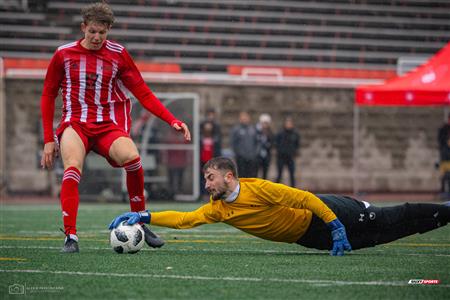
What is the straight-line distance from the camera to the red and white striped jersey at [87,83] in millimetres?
8359

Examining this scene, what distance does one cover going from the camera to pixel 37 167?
2220 cm

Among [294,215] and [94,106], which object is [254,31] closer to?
[94,106]

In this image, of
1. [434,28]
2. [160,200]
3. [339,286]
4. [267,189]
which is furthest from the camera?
[434,28]

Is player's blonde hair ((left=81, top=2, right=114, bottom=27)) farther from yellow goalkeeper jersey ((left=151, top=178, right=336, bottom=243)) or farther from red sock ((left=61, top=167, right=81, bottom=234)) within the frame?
yellow goalkeeper jersey ((left=151, top=178, right=336, bottom=243))

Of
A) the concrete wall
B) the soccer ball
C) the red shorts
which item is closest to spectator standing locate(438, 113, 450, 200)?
the concrete wall

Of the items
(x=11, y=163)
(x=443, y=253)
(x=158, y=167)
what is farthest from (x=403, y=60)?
(x=443, y=253)

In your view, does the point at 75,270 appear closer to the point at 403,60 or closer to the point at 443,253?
the point at 443,253

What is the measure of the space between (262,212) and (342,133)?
1707cm

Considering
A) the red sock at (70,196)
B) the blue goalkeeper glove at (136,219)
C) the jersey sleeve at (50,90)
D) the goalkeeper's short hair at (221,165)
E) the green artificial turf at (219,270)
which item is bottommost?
the green artificial turf at (219,270)

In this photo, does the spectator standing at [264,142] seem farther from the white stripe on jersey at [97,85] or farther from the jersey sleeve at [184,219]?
the jersey sleeve at [184,219]

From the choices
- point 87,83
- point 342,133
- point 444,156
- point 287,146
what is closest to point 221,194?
point 87,83

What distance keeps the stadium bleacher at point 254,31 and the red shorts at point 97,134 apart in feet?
54.2

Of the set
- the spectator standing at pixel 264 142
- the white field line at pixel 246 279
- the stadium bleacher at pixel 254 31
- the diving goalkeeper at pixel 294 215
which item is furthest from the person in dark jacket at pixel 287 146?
the white field line at pixel 246 279

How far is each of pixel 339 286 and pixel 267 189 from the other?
70.5 inches
